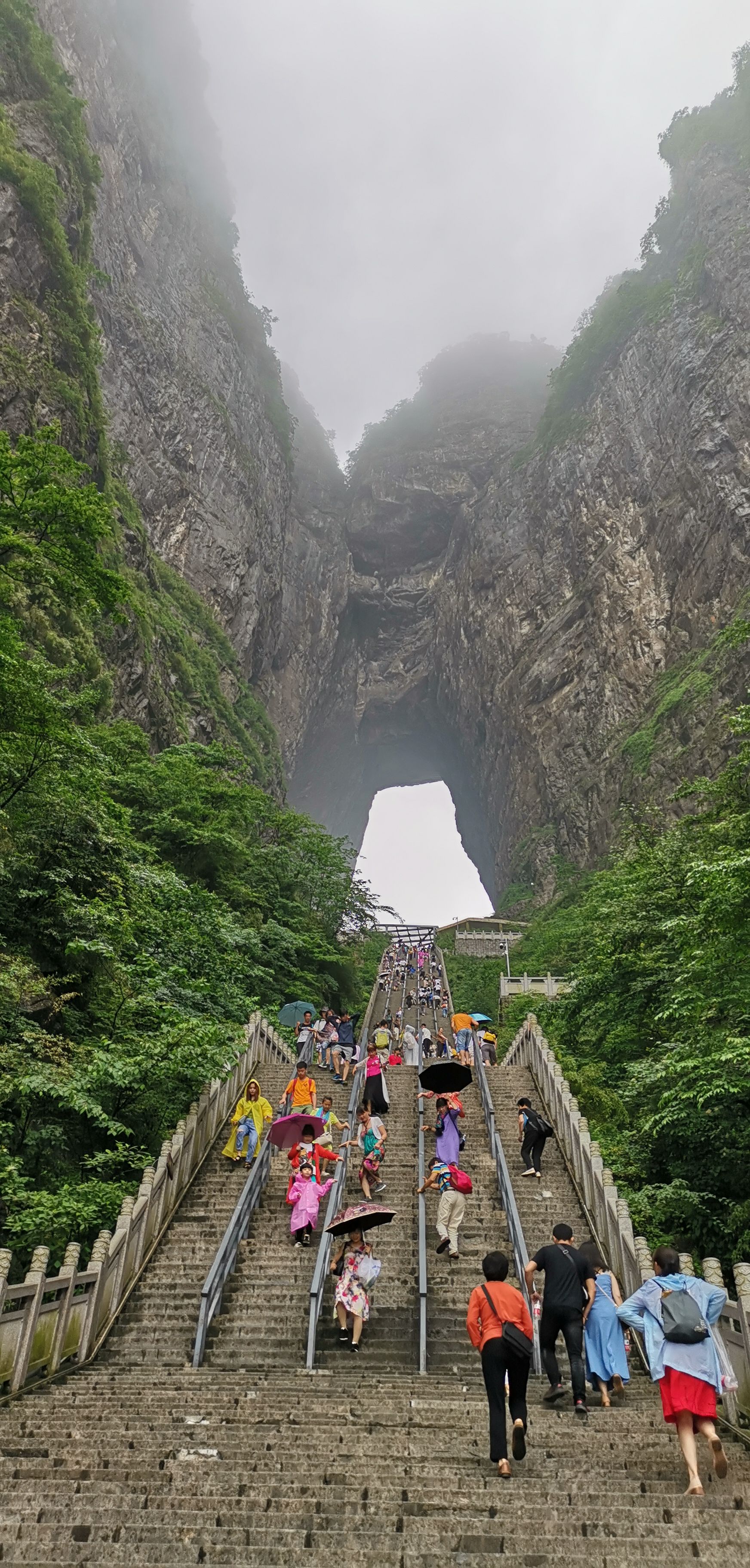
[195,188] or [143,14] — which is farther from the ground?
[143,14]

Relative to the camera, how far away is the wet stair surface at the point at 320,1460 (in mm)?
3311

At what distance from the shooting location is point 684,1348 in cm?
412

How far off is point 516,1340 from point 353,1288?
9.70 ft

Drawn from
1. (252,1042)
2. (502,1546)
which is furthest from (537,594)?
(502,1546)

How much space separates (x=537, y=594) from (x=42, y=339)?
32.5 meters

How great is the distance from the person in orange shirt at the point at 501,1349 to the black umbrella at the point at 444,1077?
577 cm

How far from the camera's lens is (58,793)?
35.9ft

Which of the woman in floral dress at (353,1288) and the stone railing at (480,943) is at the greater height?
the stone railing at (480,943)

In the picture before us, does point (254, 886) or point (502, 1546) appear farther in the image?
point (254, 886)

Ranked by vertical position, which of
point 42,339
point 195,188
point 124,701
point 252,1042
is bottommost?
point 252,1042

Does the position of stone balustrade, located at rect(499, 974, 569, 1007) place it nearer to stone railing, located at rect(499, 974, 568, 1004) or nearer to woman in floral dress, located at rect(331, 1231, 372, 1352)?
stone railing, located at rect(499, 974, 568, 1004)

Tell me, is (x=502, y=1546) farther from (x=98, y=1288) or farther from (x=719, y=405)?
(x=719, y=405)

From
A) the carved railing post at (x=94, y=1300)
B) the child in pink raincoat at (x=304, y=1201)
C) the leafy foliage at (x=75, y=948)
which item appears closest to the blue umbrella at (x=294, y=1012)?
the leafy foliage at (x=75, y=948)

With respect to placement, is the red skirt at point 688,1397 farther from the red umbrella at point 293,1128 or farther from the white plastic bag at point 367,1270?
the red umbrella at point 293,1128
